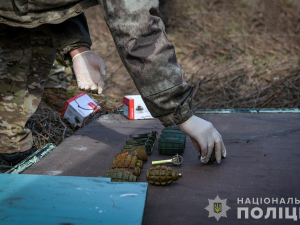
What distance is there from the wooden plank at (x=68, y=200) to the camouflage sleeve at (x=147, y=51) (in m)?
0.43

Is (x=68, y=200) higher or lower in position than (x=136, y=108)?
lower

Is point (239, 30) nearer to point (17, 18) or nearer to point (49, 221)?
point (17, 18)

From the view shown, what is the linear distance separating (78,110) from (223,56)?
3605 millimetres

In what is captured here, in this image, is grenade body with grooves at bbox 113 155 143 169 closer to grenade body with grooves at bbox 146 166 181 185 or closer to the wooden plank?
grenade body with grooves at bbox 146 166 181 185

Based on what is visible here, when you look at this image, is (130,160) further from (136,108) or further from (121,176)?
(136,108)

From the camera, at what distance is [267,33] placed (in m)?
6.55

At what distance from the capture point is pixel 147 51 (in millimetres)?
1376

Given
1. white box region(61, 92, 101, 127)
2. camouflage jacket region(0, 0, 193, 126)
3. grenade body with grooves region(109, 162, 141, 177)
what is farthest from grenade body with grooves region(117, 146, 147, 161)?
white box region(61, 92, 101, 127)

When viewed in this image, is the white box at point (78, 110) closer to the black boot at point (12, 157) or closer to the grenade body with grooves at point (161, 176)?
the black boot at point (12, 157)

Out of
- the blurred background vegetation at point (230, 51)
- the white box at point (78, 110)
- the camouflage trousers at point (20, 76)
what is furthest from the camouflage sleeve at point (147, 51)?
the blurred background vegetation at point (230, 51)

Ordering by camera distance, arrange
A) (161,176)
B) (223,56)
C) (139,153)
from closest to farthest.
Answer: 1. (161,176)
2. (139,153)
3. (223,56)

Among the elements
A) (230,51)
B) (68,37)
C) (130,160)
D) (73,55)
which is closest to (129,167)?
(130,160)

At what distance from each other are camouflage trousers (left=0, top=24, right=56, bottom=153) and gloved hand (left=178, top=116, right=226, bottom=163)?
1.31 metres

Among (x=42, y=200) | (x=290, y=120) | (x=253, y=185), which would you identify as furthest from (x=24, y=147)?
(x=290, y=120)
